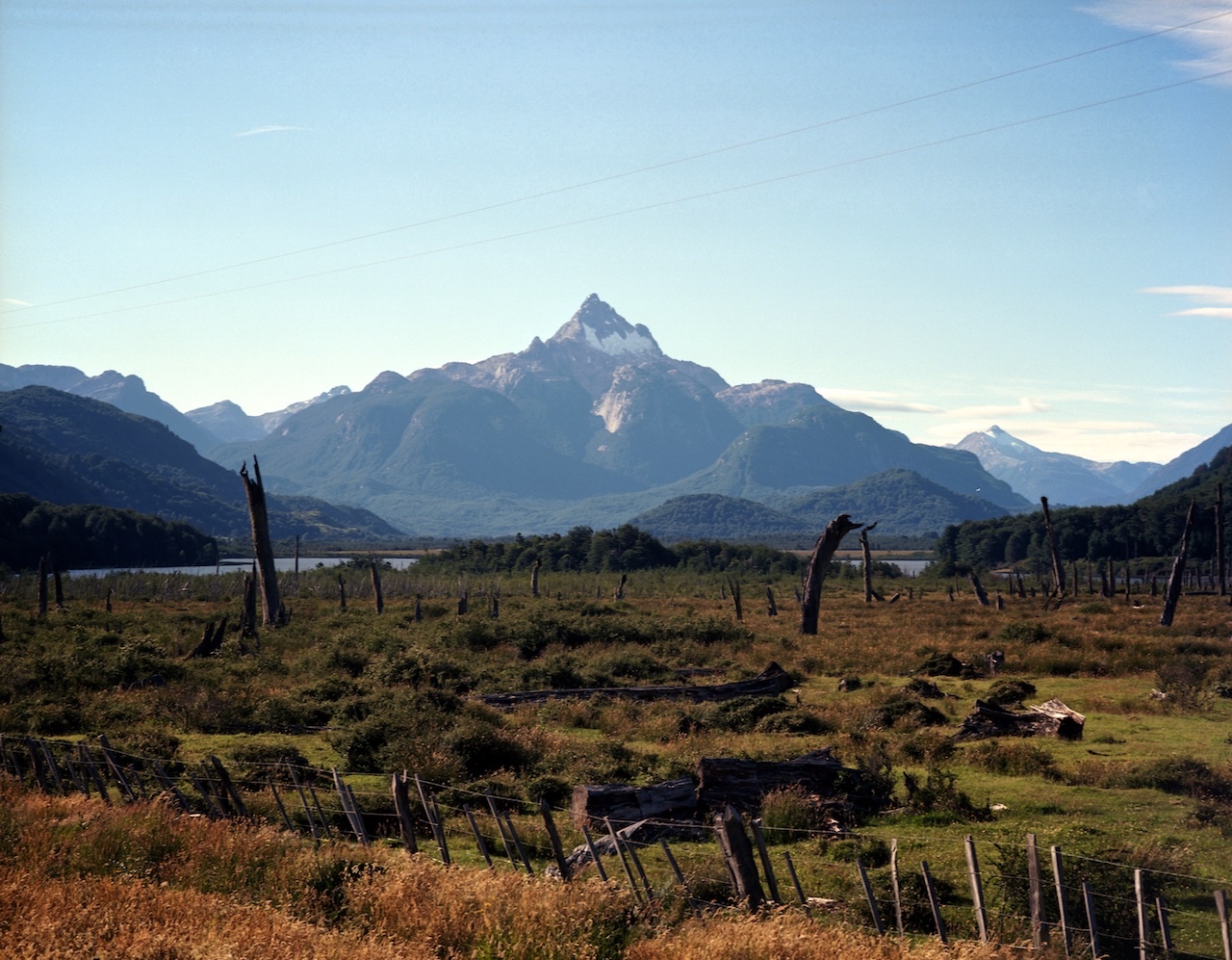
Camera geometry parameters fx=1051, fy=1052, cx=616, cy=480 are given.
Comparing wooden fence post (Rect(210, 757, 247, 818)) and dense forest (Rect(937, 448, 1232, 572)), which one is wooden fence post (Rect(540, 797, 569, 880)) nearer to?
wooden fence post (Rect(210, 757, 247, 818))

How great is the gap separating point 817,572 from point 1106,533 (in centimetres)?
10939

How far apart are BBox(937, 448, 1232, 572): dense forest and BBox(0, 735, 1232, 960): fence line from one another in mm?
93073

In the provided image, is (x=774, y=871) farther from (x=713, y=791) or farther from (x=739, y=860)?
(x=739, y=860)

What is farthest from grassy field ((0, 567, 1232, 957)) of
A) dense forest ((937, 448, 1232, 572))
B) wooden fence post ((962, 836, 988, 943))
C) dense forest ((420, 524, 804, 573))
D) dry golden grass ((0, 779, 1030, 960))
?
dense forest ((937, 448, 1232, 572))

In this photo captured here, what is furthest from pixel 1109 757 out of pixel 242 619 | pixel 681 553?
pixel 681 553

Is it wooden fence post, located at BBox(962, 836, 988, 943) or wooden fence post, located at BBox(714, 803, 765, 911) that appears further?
wooden fence post, located at BBox(714, 803, 765, 911)

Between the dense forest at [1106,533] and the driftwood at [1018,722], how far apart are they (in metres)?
83.9

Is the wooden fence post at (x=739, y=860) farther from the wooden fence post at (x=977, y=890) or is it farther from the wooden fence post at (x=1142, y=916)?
the wooden fence post at (x=1142, y=916)

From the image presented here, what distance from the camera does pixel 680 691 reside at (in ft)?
80.2

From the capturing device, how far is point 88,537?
12388cm

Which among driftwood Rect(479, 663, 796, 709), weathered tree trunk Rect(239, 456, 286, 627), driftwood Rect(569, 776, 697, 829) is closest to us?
driftwood Rect(569, 776, 697, 829)

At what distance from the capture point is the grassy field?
898 cm

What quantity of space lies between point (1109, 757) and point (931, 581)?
75613 mm

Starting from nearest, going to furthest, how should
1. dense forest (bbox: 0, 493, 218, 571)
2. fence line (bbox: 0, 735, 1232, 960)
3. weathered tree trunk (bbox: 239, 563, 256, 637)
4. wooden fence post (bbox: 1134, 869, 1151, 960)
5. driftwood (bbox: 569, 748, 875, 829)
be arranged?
wooden fence post (bbox: 1134, 869, 1151, 960)
fence line (bbox: 0, 735, 1232, 960)
driftwood (bbox: 569, 748, 875, 829)
weathered tree trunk (bbox: 239, 563, 256, 637)
dense forest (bbox: 0, 493, 218, 571)
